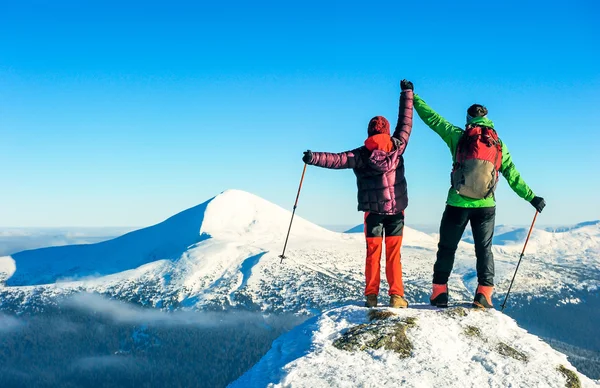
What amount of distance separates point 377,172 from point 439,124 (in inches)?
79.0

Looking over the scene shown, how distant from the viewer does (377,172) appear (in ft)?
36.2

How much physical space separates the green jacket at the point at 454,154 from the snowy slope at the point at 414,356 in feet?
8.45

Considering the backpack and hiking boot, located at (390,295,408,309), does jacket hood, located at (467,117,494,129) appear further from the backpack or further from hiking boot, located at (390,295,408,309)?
hiking boot, located at (390,295,408,309)

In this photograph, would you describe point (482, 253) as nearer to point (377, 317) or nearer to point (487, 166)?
point (487, 166)

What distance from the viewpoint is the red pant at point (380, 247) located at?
36.4 ft

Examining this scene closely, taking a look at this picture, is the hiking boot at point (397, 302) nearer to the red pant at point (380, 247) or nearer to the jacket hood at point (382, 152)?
the red pant at point (380, 247)

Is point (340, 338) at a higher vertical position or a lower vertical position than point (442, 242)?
lower

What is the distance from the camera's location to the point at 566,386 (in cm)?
802

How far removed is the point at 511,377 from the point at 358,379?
2.71 meters

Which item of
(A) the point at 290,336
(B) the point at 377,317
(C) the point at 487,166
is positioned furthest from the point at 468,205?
(A) the point at 290,336

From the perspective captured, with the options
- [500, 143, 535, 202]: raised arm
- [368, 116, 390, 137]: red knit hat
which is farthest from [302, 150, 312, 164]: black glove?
[500, 143, 535, 202]: raised arm

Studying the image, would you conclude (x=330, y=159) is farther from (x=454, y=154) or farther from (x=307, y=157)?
(x=454, y=154)

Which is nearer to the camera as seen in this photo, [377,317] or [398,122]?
[377,317]

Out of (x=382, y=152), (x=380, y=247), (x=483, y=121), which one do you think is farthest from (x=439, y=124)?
(x=380, y=247)
